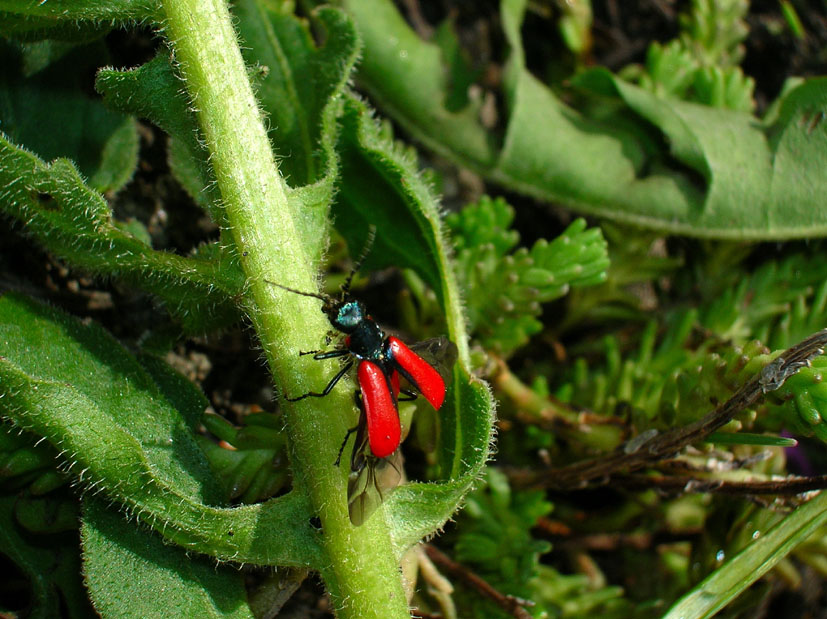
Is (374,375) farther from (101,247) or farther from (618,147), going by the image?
(618,147)

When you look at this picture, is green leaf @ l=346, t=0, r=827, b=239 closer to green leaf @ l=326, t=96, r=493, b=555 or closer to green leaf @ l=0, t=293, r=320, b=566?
green leaf @ l=326, t=96, r=493, b=555

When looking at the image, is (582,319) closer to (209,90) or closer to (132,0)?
(209,90)

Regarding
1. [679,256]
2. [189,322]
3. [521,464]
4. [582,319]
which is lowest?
[521,464]

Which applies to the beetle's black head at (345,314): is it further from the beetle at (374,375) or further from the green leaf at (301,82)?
the green leaf at (301,82)

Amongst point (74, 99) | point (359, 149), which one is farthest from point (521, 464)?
point (74, 99)

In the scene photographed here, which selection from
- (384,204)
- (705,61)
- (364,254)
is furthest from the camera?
(705,61)

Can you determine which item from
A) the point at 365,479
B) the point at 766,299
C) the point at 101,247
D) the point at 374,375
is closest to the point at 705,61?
the point at 766,299
